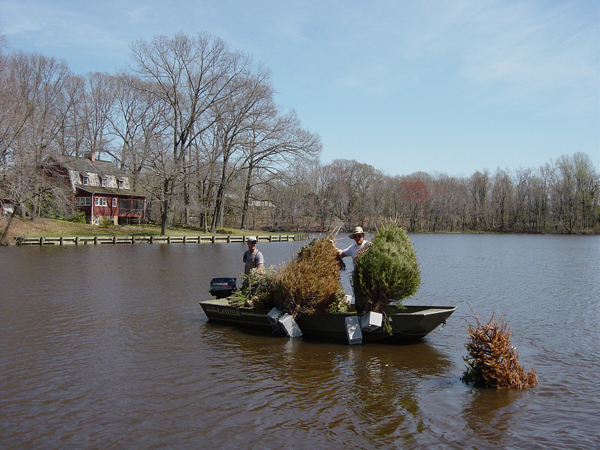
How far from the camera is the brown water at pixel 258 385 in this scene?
656 centimetres

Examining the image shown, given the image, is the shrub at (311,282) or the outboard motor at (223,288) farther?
the outboard motor at (223,288)

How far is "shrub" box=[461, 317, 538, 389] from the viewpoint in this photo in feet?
25.9

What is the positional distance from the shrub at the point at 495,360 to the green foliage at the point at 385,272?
2498 mm

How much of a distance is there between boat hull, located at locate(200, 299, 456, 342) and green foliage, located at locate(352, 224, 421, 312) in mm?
422

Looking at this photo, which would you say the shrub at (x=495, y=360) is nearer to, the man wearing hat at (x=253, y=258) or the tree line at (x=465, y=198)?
the man wearing hat at (x=253, y=258)

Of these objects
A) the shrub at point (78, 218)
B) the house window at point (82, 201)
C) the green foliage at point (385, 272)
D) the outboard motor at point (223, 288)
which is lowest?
the outboard motor at point (223, 288)

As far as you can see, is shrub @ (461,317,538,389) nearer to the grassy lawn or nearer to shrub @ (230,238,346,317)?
shrub @ (230,238,346,317)

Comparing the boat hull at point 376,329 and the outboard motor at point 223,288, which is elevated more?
the outboard motor at point 223,288

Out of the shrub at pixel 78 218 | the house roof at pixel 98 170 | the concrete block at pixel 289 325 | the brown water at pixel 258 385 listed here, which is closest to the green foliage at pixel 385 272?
the brown water at pixel 258 385

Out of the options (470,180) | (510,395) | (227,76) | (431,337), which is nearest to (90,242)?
(227,76)

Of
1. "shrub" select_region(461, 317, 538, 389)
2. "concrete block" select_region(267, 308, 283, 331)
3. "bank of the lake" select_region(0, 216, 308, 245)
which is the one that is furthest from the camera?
"bank of the lake" select_region(0, 216, 308, 245)

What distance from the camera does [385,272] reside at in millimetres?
10422

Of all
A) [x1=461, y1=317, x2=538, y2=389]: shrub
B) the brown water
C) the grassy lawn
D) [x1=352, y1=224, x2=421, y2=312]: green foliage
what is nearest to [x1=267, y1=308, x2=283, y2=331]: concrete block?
the brown water

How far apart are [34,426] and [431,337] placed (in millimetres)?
8493
